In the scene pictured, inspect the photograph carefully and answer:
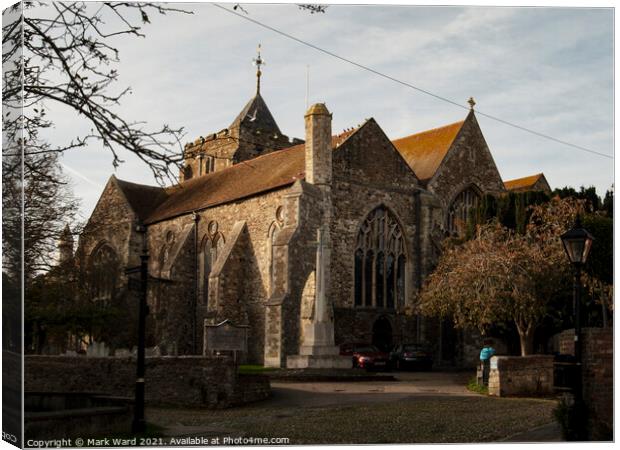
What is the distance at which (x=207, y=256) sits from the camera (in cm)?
3416

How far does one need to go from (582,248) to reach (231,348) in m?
11.8

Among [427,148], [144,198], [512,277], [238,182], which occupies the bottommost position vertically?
[512,277]

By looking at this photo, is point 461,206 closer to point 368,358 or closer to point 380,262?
point 380,262

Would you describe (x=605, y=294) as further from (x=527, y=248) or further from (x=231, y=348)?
(x=231, y=348)

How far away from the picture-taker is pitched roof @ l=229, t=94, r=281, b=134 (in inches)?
1702

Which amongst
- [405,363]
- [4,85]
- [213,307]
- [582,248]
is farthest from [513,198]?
[4,85]

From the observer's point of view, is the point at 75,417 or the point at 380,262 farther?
the point at 380,262

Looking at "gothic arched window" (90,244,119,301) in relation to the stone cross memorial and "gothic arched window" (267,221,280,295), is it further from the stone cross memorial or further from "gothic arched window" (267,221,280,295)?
the stone cross memorial

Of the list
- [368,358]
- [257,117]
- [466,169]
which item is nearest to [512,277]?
[368,358]

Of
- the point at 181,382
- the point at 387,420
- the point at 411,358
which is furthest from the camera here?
the point at 411,358

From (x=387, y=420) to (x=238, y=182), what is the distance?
851 inches

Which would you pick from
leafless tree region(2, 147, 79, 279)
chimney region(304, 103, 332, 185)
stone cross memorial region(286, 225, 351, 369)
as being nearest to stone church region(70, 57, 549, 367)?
chimney region(304, 103, 332, 185)

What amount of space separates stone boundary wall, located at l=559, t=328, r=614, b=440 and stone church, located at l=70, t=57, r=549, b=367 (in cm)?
1554

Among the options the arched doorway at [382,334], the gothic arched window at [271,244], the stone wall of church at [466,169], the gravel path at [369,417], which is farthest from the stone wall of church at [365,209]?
the gravel path at [369,417]
